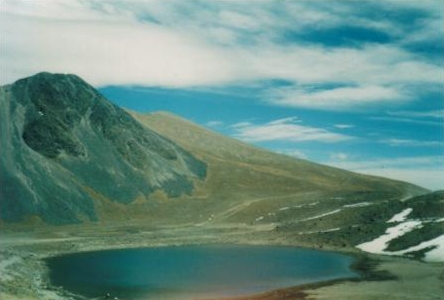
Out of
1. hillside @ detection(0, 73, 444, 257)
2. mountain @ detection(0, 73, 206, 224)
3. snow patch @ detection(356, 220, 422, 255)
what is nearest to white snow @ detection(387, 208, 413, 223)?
hillside @ detection(0, 73, 444, 257)

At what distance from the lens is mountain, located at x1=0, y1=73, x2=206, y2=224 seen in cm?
13400

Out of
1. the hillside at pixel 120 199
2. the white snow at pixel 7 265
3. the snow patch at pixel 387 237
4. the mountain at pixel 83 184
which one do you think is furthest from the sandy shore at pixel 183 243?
the mountain at pixel 83 184

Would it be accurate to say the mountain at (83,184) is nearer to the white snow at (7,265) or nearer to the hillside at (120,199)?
the hillside at (120,199)

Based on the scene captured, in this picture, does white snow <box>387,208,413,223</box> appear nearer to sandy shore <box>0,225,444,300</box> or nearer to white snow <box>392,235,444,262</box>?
sandy shore <box>0,225,444,300</box>

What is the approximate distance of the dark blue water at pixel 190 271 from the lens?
59.4m

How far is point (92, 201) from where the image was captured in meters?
157

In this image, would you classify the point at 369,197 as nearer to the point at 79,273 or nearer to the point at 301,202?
the point at 301,202

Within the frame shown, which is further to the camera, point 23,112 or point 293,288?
point 23,112

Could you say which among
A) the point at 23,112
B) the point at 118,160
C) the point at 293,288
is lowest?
the point at 293,288

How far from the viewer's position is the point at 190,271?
72188mm

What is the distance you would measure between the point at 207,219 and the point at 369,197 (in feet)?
187

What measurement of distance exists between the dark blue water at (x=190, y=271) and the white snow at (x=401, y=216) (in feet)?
80.8

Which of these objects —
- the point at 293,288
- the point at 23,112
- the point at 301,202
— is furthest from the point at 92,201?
the point at 293,288

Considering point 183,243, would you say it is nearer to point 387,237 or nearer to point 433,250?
point 387,237
